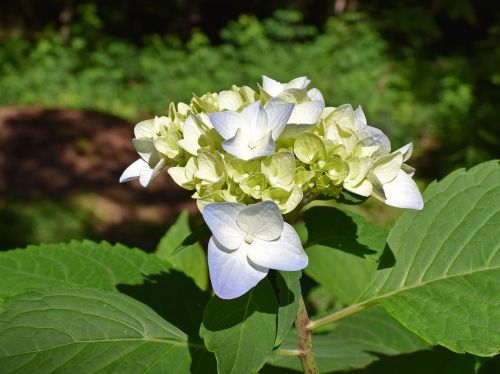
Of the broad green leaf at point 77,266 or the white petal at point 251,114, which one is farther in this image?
the broad green leaf at point 77,266

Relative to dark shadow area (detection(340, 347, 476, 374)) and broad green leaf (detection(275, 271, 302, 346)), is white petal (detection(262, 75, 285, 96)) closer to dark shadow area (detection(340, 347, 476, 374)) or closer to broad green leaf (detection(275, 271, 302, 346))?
broad green leaf (detection(275, 271, 302, 346))

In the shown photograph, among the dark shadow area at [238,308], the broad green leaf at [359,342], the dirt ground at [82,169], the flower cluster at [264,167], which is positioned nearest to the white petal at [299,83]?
the flower cluster at [264,167]

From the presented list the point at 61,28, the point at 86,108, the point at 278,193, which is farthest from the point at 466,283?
the point at 61,28

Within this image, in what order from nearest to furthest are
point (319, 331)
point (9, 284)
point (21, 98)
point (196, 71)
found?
point (9, 284), point (319, 331), point (21, 98), point (196, 71)

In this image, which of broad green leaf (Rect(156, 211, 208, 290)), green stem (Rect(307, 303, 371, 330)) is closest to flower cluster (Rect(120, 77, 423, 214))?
green stem (Rect(307, 303, 371, 330))

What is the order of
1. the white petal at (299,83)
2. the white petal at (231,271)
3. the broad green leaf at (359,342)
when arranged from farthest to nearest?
the broad green leaf at (359,342), the white petal at (299,83), the white petal at (231,271)

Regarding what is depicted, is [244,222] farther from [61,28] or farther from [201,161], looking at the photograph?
[61,28]

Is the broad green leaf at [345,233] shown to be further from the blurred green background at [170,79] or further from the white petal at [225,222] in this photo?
the blurred green background at [170,79]
